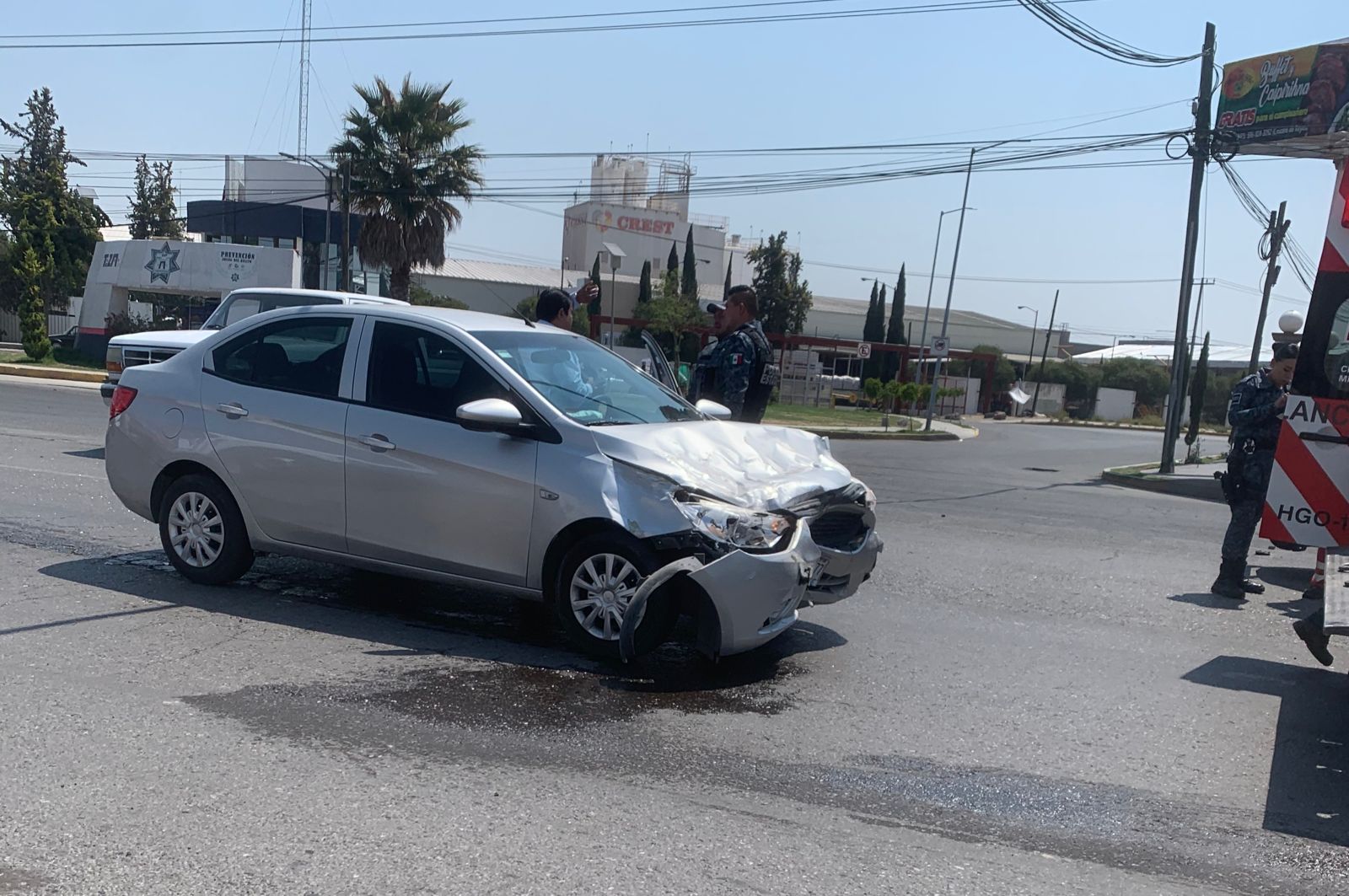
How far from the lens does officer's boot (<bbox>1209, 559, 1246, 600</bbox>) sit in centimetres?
856

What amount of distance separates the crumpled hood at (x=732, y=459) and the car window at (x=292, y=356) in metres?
1.73

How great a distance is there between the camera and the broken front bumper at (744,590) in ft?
17.5

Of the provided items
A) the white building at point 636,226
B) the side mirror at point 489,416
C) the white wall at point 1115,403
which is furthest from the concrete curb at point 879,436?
the white building at point 636,226

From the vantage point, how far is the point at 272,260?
32125 millimetres

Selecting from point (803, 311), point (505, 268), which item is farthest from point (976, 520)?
point (505, 268)

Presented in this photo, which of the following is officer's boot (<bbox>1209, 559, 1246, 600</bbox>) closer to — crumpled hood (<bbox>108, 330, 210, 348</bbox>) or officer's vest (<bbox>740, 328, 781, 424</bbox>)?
officer's vest (<bbox>740, 328, 781, 424</bbox>)

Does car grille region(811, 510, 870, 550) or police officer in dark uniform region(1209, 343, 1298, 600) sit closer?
car grille region(811, 510, 870, 550)

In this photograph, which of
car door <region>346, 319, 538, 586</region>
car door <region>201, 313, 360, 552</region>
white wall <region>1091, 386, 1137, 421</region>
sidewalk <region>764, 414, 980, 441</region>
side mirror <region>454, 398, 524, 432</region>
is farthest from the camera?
white wall <region>1091, 386, 1137, 421</region>

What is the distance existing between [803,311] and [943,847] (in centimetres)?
6654

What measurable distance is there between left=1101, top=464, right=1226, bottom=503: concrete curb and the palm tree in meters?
21.5

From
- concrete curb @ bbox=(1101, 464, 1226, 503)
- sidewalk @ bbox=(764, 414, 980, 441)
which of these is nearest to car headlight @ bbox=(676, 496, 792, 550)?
concrete curb @ bbox=(1101, 464, 1226, 503)

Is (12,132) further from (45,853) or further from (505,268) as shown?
(45,853)

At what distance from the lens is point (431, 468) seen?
6145 mm

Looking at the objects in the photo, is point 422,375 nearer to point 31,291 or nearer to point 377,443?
point 377,443
